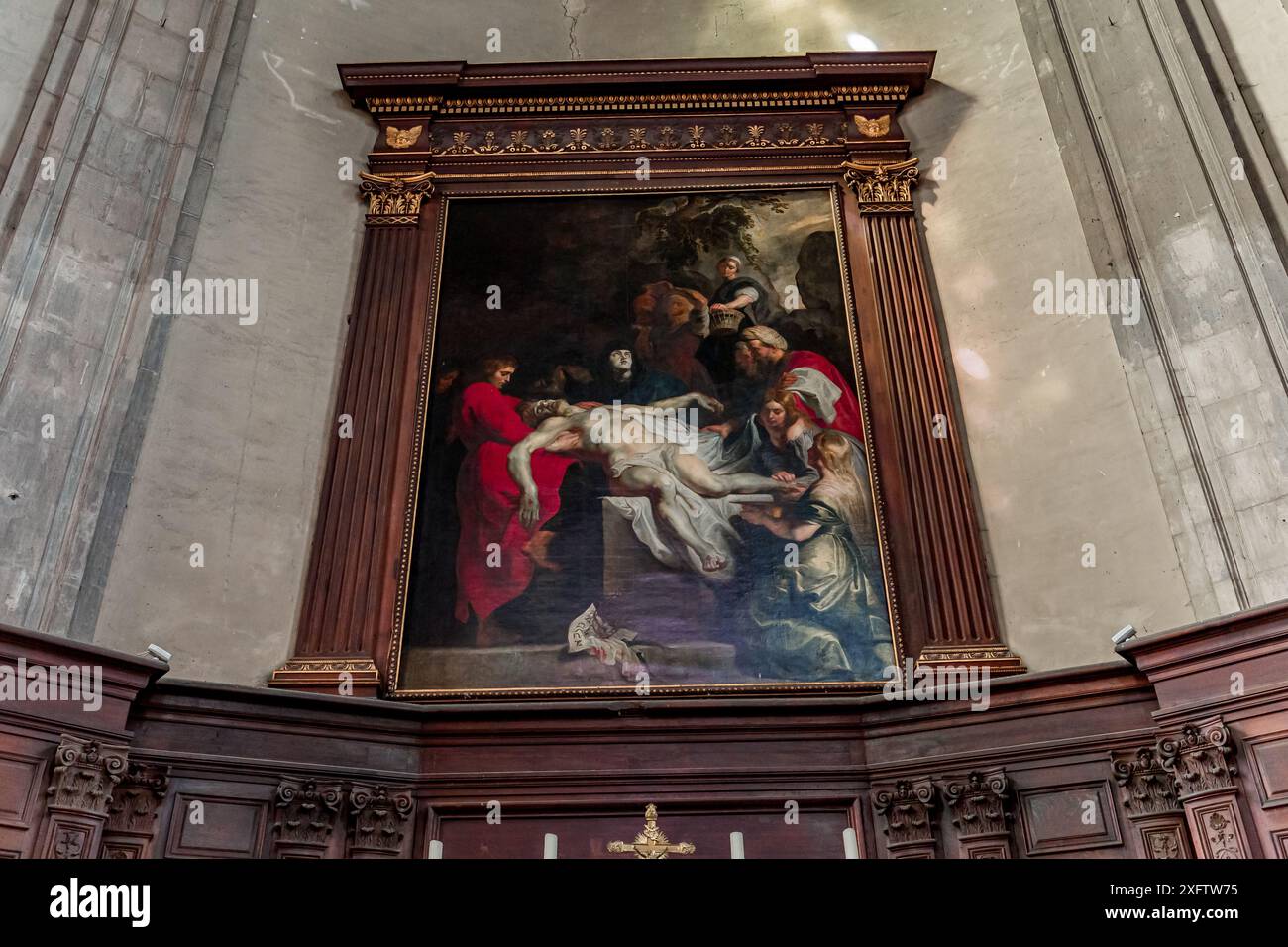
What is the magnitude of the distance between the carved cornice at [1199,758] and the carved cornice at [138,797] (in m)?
4.92

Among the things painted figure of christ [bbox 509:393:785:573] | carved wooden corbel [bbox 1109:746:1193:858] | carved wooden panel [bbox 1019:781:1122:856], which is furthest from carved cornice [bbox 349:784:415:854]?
carved wooden corbel [bbox 1109:746:1193:858]

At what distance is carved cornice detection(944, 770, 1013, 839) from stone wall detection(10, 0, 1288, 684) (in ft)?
3.19

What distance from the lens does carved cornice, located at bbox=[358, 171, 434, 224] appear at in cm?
859

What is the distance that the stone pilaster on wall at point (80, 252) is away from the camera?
6.21m

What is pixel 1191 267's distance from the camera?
693 centimetres

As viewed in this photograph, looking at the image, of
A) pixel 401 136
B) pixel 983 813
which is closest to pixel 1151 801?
pixel 983 813

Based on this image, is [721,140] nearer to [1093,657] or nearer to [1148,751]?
[1093,657]

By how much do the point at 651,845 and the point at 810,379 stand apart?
344cm

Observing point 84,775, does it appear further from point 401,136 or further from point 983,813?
point 401,136

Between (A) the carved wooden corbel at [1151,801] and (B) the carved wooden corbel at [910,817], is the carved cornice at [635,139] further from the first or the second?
(A) the carved wooden corbel at [1151,801]

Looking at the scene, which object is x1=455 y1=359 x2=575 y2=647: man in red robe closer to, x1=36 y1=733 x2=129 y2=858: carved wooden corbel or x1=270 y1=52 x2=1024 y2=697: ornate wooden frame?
x1=270 y1=52 x2=1024 y2=697: ornate wooden frame

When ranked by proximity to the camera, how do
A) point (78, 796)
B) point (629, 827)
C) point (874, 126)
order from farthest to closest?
point (874, 126) < point (629, 827) < point (78, 796)

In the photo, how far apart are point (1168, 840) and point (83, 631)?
18.5 ft
